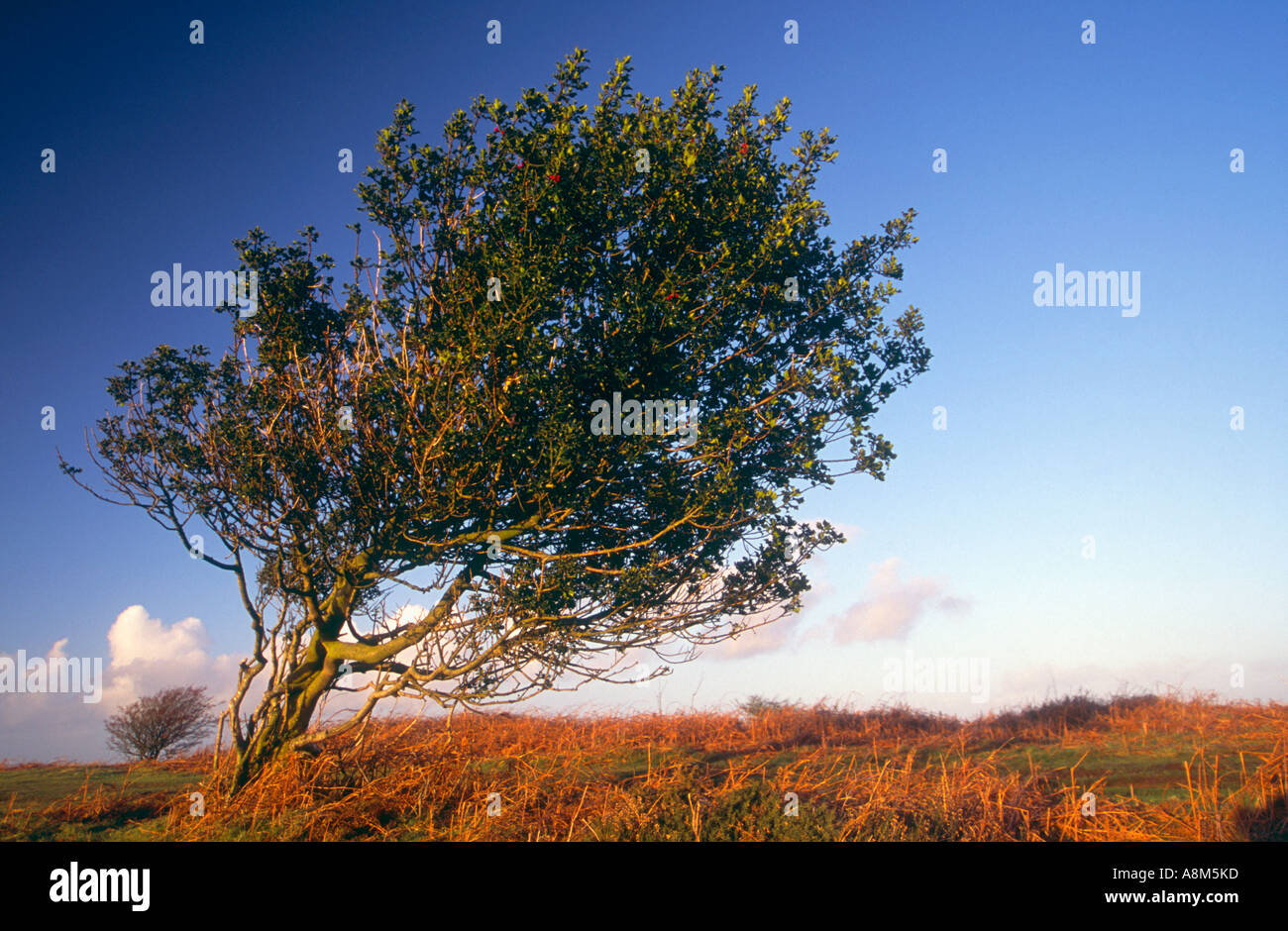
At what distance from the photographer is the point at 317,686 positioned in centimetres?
1500

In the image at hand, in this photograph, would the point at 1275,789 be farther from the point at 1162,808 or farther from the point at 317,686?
the point at 317,686

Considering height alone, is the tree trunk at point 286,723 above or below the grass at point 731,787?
above

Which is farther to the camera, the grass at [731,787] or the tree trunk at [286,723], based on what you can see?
the tree trunk at [286,723]

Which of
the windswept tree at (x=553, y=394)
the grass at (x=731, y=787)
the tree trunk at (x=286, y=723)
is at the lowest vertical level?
the grass at (x=731, y=787)

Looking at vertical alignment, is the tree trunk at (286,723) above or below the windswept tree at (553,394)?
below

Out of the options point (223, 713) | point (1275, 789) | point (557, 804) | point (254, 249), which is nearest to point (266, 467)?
point (254, 249)

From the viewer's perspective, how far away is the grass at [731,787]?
1070cm

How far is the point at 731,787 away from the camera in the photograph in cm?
1213

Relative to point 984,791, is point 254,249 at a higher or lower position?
higher

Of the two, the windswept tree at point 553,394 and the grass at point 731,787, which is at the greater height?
the windswept tree at point 553,394
